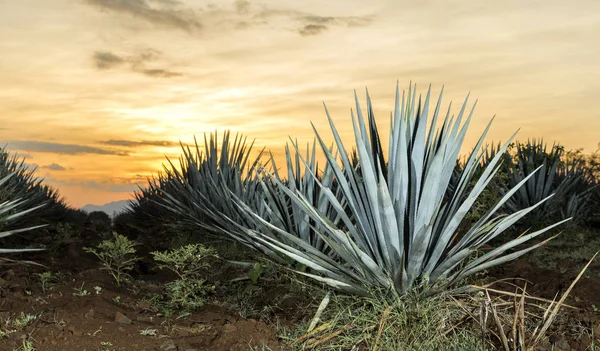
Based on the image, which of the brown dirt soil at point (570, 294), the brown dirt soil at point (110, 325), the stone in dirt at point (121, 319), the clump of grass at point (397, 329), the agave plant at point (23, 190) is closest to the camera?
the clump of grass at point (397, 329)

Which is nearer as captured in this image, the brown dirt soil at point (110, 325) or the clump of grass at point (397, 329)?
the clump of grass at point (397, 329)

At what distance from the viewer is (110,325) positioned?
4.68 metres

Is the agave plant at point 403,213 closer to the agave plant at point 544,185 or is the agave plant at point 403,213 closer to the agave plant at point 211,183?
the agave plant at point 211,183

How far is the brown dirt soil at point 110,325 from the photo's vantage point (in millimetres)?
4250

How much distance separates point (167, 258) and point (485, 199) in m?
6.42

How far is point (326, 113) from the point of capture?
4.52 m

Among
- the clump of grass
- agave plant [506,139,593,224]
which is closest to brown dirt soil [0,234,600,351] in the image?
the clump of grass

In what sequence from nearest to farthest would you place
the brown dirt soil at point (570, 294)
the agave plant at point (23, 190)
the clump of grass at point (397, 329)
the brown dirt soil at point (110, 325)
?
the clump of grass at point (397, 329) → the brown dirt soil at point (110, 325) → the brown dirt soil at point (570, 294) → the agave plant at point (23, 190)

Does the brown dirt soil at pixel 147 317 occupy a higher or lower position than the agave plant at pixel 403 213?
lower

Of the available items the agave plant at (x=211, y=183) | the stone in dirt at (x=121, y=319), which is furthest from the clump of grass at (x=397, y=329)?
the agave plant at (x=211, y=183)

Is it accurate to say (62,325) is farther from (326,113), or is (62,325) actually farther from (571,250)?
(571,250)

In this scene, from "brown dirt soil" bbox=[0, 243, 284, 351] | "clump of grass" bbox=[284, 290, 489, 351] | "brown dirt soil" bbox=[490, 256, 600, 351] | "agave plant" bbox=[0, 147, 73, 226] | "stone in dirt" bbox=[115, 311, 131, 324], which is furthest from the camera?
"agave plant" bbox=[0, 147, 73, 226]

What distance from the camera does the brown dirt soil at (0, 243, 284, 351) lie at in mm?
4250

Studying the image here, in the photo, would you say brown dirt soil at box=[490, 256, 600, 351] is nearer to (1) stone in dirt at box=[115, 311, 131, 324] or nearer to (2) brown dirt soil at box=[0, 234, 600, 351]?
(2) brown dirt soil at box=[0, 234, 600, 351]
